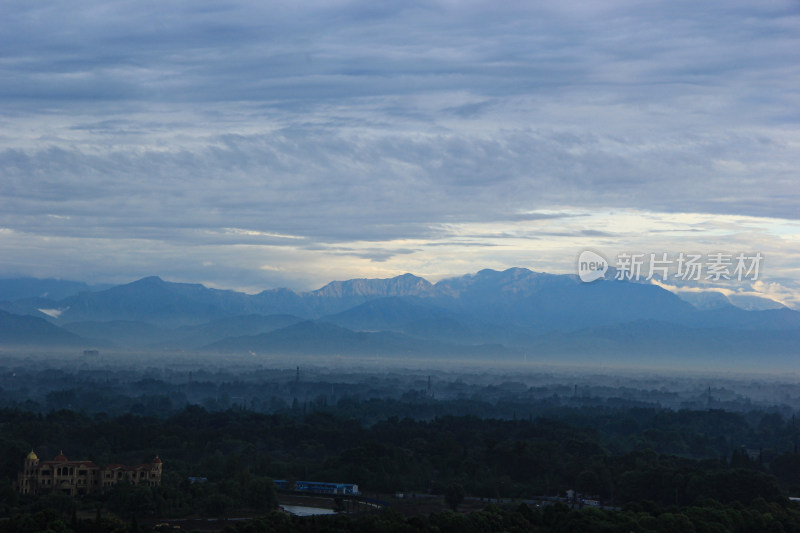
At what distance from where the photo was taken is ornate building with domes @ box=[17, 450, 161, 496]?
153ft

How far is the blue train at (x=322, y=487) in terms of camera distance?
51656 mm

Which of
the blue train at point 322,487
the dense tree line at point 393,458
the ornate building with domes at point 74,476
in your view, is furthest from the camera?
the blue train at point 322,487

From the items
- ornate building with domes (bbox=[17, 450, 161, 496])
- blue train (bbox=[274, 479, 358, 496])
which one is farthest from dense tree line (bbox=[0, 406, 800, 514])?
ornate building with domes (bbox=[17, 450, 161, 496])

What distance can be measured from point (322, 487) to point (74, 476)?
12673 millimetres

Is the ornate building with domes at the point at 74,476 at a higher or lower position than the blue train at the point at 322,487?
higher

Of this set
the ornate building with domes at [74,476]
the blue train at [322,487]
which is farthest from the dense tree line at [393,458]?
the ornate building with domes at [74,476]

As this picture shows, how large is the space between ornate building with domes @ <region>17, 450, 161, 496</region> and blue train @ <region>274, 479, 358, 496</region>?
7.55 metres

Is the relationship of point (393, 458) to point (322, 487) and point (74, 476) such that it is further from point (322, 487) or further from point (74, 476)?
point (74, 476)

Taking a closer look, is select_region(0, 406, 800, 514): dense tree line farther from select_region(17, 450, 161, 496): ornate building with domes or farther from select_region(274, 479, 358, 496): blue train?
select_region(17, 450, 161, 496): ornate building with domes

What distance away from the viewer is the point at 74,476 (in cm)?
4712

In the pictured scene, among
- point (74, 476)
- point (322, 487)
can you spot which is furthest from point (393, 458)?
point (74, 476)

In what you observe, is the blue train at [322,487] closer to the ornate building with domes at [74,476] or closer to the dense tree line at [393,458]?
the dense tree line at [393,458]

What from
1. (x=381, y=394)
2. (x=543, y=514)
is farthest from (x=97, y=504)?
(x=381, y=394)

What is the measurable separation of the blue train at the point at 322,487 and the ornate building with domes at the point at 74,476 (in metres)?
7.55
